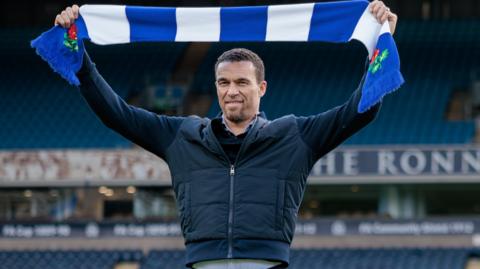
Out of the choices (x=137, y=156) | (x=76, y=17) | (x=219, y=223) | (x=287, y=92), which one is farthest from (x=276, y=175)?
(x=287, y=92)

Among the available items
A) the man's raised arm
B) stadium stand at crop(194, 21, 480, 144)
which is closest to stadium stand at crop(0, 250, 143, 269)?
stadium stand at crop(194, 21, 480, 144)

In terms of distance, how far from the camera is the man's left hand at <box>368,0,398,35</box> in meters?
4.19

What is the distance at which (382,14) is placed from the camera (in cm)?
422

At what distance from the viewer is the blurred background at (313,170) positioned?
17.6 meters

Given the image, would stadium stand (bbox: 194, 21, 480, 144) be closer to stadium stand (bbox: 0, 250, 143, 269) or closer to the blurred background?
the blurred background

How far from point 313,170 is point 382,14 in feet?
44.9

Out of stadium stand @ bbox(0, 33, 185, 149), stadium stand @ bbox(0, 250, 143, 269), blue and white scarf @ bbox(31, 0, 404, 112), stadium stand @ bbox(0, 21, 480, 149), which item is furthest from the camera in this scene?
stadium stand @ bbox(0, 33, 185, 149)

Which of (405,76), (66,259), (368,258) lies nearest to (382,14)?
(368,258)

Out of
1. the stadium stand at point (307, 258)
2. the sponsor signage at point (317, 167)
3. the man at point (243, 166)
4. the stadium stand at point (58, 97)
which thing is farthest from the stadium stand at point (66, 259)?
the man at point (243, 166)

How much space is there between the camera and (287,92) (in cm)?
2016

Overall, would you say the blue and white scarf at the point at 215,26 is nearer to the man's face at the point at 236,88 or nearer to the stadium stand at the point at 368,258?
the man's face at the point at 236,88

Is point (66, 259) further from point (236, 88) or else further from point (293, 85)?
point (236, 88)

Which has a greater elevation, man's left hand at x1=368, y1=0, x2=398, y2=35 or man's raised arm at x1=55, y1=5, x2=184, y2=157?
man's left hand at x1=368, y1=0, x2=398, y2=35

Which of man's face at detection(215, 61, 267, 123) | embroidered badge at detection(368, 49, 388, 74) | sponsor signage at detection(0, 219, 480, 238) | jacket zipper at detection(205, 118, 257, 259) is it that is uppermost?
embroidered badge at detection(368, 49, 388, 74)
